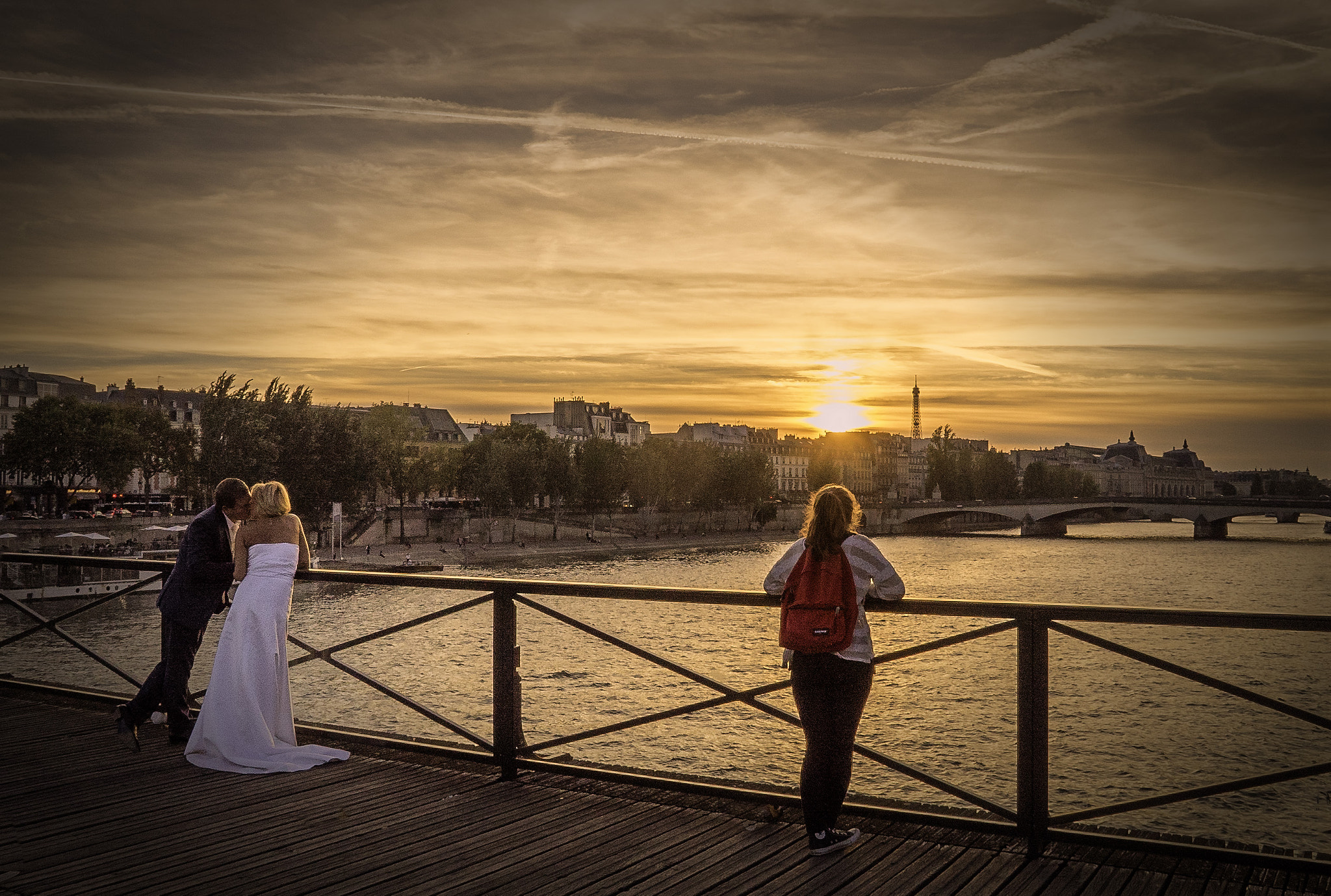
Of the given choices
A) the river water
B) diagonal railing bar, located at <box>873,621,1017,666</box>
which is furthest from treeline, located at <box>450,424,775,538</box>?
diagonal railing bar, located at <box>873,621,1017,666</box>

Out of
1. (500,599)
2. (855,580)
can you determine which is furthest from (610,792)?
(855,580)

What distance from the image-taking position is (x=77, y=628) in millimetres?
39688

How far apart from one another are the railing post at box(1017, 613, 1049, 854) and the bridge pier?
113531 millimetres

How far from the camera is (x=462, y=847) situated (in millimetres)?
5359

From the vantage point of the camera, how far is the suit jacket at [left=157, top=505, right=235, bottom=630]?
24.6 feet

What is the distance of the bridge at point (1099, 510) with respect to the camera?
93500 mm

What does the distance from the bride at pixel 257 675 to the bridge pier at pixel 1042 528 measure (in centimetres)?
11348

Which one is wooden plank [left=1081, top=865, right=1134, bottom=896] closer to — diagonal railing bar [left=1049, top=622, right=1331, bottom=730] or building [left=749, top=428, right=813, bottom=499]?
diagonal railing bar [left=1049, top=622, right=1331, bottom=730]

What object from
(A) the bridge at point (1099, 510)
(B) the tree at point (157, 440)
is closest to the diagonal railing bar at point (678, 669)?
(B) the tree at point (157, 440)

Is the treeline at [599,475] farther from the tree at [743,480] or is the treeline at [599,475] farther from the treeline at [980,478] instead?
the treeline at [980,478]

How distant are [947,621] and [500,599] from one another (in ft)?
133

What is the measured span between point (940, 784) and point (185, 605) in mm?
5358

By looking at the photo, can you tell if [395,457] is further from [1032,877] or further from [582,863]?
[1032,877]

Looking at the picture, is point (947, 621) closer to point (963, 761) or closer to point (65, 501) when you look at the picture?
point (963, 761)
